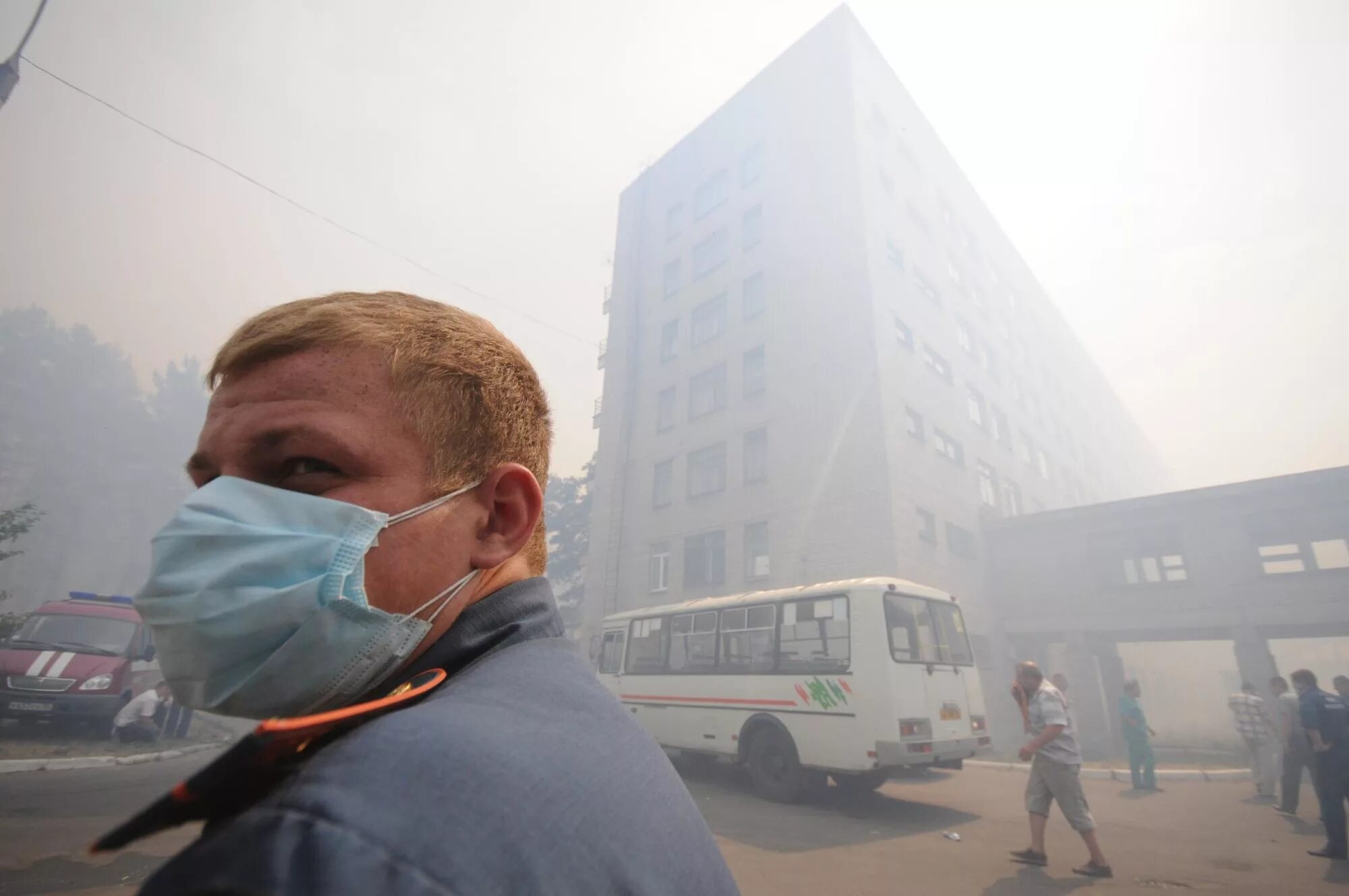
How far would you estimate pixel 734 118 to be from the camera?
2861 centimetres

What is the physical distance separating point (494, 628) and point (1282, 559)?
2466 centimetres

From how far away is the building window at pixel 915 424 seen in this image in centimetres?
2019

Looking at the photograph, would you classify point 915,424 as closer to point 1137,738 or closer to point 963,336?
point 963,336

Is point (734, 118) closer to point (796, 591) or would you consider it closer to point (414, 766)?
point (796, 591)

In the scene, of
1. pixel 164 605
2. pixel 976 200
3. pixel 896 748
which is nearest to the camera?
pixel 164 605

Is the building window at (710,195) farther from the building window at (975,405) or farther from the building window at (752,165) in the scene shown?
the building window at (975,405)

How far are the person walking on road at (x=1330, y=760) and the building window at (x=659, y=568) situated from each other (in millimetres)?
16912

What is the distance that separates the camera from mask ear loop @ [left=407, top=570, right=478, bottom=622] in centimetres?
132

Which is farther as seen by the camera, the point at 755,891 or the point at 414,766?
the point at 755,891

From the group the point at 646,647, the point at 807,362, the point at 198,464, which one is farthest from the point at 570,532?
the point at 198,464

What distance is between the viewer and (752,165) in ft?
87.6

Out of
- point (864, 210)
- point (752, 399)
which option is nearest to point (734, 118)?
point (864, 210)

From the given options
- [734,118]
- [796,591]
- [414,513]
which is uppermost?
[734,118]

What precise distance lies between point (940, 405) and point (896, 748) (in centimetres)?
1673
